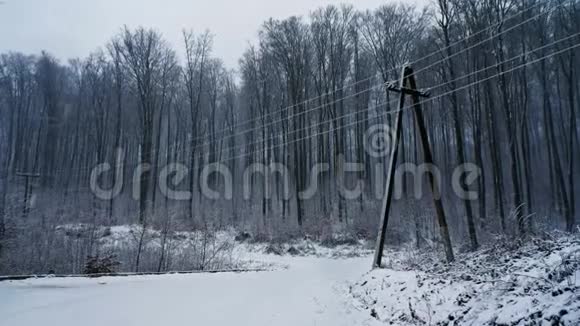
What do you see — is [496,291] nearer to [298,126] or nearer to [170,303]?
[170,303]

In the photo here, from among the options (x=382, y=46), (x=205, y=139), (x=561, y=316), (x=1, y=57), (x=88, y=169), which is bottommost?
(x=561, y=316)

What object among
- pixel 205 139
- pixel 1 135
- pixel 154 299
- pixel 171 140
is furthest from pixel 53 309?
pixel 1 135

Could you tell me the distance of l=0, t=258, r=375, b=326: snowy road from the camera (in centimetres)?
442

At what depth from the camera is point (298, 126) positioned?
26.0 meters

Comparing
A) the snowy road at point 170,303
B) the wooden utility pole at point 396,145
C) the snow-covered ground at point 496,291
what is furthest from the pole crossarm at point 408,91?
the snowy road at point 170,303


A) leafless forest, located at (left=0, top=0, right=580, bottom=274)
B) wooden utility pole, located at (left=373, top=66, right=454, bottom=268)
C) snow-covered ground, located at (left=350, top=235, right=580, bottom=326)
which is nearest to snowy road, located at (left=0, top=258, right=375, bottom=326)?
snow-covered ground, located at (left=350, top=235, right=580, bottom=326)

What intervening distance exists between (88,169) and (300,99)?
80.3 feet

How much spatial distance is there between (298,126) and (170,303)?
70.6 feet

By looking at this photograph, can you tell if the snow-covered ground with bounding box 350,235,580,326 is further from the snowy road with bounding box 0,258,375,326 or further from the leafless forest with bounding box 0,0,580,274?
the leafless forest with bounding box 0,0,580,274

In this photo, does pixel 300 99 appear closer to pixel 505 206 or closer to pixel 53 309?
pixel 505 206

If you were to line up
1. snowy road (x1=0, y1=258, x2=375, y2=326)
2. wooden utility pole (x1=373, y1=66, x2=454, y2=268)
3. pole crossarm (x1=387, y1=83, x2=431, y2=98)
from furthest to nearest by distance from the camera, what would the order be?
pole crossarm (x1=387, y1=83, x2=431, y2=98)
wooden utility pole (x1=373, y1=66, x2=454, y2=268)
snowy road (x1=0, y1=258, x2=375, y2=326)

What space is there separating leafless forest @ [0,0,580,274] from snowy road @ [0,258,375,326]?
18.2ft

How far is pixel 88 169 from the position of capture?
3253 centimetres

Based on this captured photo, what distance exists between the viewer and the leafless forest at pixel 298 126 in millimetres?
17062
